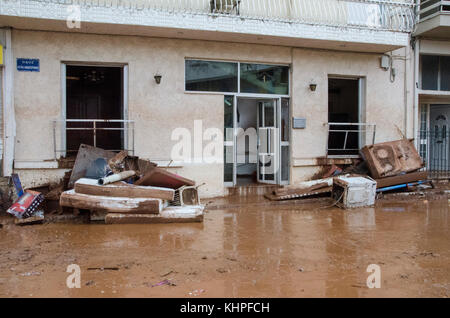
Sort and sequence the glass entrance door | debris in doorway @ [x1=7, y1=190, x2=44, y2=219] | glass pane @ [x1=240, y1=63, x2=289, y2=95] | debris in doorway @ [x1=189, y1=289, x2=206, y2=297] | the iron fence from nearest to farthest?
debris in doorway @ [x1=189, y1=289, x2=206, y2=297]
debris in doorway @ [x1=7, y1=190, x2=44, y2=219]
glass pane @ [x1=240, y1=63, x2=289, y2=95]
the glass entrance door
the iron fence

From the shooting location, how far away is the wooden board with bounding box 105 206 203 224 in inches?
281

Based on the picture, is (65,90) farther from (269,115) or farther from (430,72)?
(430,72)

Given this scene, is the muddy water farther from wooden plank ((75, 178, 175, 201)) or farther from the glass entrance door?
the glass entrance door

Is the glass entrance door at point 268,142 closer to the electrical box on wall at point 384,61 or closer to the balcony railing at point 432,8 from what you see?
the electrical box on wall at point 384,61

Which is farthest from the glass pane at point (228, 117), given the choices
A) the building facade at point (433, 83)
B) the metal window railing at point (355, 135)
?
the building facade at point (433, 83)

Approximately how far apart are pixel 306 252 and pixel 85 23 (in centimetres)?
644

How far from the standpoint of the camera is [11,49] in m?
8.66

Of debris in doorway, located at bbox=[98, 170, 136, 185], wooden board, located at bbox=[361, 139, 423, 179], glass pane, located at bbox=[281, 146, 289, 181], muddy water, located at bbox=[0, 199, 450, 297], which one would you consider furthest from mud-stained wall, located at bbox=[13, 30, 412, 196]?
muddy water, located at bbox=[0, 199, 450, 297]

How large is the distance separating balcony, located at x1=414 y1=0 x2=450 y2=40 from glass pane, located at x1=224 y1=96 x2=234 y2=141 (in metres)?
5.59

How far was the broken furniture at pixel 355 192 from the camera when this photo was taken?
8.82 metres

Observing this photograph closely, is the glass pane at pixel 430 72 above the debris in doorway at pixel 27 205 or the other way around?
above

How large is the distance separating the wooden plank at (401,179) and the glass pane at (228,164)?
3.53m
